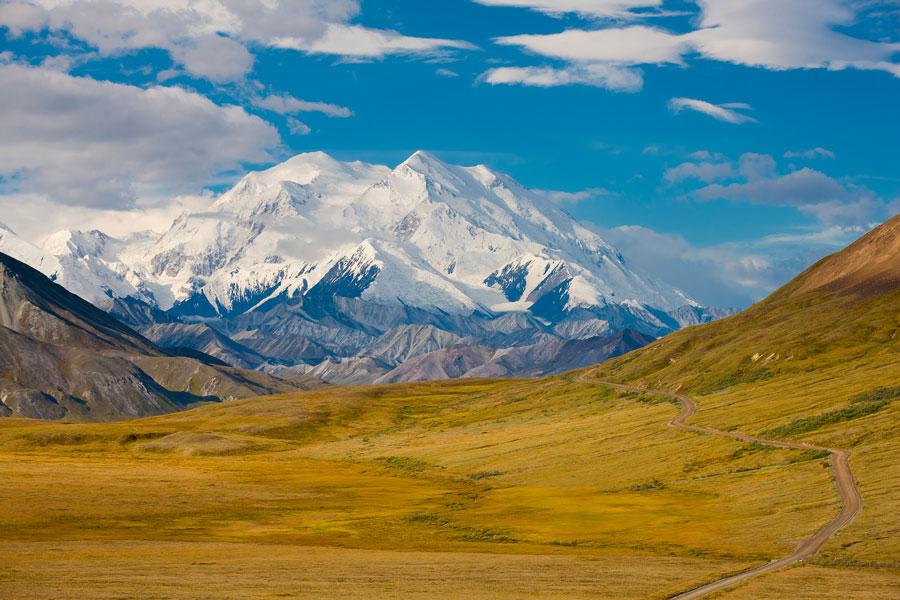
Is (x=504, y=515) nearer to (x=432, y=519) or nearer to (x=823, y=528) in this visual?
(x=432, y=519)

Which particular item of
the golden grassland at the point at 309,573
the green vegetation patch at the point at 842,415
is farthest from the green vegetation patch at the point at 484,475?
the golden grassland at the point at 309,573

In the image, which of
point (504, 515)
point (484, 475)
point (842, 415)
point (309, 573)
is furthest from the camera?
point (484, 475)

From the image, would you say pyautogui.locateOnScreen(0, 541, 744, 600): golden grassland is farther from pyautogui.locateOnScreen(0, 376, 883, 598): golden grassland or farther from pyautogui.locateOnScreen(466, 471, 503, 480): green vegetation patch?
pyautogui.locateOnScreen(466, 471, 503, 480): green vegetation patch

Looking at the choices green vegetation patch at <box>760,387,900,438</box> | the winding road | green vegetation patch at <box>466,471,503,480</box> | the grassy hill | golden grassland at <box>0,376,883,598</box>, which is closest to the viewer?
the grassy hill

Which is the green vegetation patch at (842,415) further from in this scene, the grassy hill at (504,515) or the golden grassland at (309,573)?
the golden grassland at (309,573)

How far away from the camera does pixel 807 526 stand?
78.8m

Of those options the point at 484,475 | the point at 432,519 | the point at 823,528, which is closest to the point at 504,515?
the point at 432,519

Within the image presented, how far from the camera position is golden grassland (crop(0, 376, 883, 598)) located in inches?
2335

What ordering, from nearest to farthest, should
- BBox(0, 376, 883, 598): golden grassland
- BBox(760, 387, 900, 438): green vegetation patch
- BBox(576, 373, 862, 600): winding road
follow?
BBox(576, 373, 862, 600): winding road < BBox(0, 376, 883, 598): golden grassland < BBox(760, 387, 900, 438): green vegetation patch

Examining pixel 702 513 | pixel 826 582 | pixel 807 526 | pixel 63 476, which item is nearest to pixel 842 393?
pixel 702 513

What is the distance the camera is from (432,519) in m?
105

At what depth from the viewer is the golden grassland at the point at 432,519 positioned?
59312 millimetres

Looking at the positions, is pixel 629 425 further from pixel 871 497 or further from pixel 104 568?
pixel 104 568

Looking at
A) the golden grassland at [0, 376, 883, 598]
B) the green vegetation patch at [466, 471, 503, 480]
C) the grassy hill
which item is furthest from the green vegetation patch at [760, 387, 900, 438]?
the green vegetation patch at [466, 471, 503, 480]
